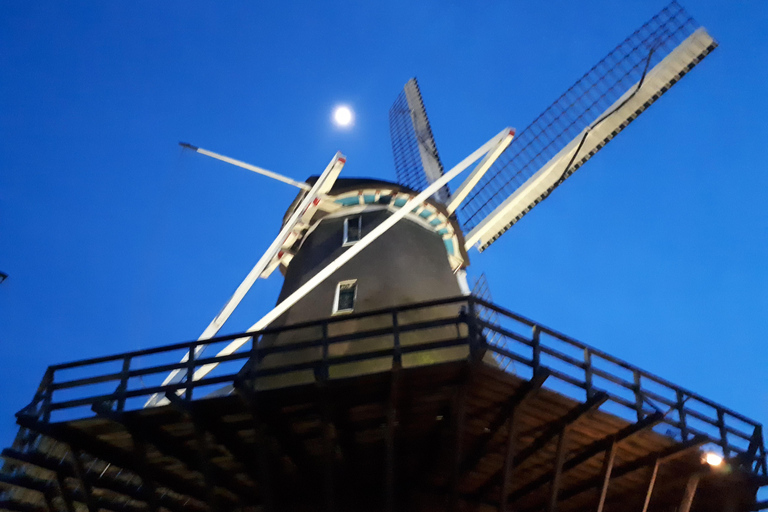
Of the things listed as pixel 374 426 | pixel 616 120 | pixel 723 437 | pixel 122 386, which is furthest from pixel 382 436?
pixel 616 120

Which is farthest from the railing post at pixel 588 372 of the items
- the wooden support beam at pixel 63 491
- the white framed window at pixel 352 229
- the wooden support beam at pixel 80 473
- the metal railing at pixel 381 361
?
the wooden support beam at pixel 63 491

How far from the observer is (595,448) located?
890cm

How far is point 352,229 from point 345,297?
2.29 m

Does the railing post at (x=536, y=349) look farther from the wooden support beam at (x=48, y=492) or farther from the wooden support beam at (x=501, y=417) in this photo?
the wooden support beam at (x=48, y=492)

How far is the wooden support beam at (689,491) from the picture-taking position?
30.5 ft

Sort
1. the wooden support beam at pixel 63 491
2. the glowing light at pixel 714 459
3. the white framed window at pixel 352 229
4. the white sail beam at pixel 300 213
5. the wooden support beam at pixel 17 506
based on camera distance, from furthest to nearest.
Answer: the white framed window at pixel 352 229 < the white sail beam at pixel 300 213 < the wooden support beam at pixel 17 506 < the wooden support beam at pixel 63 491 < the glowing light at pixel 714 459

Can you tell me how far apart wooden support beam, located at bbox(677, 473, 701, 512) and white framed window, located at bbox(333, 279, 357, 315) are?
18.6 ft

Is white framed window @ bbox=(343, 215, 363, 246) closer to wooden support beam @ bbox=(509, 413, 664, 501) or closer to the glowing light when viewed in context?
wooden support beam @ bbox=(509, 413, 664, 501)

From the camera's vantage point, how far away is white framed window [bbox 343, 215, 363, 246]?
41.3 ft

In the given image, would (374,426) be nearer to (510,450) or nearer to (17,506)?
(510,450)

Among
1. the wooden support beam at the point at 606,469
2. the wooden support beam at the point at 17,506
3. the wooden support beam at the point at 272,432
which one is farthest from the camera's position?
the wooden support beam at the point at 17,506

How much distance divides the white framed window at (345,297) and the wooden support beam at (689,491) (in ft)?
18.6

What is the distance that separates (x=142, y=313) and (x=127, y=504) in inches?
5510

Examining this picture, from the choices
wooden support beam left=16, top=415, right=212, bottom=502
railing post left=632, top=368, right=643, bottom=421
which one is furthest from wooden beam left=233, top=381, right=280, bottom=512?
railing post left=632, top=368, right=643, bottom=421
